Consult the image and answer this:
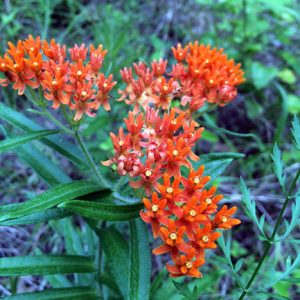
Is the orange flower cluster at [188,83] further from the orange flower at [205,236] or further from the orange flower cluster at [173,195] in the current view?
the orange flower at [205,236]

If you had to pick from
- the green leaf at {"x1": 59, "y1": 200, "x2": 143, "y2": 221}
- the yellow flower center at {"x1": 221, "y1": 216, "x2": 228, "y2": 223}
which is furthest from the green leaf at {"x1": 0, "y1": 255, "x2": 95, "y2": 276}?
the yellow flower center at {"x1": 221, "y1": 216, "x2": 228, "y2": 223}

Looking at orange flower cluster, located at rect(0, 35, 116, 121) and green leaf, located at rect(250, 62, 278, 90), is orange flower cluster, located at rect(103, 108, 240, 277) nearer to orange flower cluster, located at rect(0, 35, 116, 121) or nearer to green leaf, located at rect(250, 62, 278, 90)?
orange flower cluster, located at rect(0, 35, 116, 121)

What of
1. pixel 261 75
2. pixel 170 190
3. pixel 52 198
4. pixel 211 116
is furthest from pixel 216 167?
pixel 261 75

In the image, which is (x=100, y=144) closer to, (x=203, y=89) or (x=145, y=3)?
(x=203, y=89)

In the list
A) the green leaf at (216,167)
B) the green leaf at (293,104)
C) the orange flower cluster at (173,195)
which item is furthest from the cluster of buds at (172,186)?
the green leaf at (293,104)

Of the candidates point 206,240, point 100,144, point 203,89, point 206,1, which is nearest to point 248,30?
point 206,1
